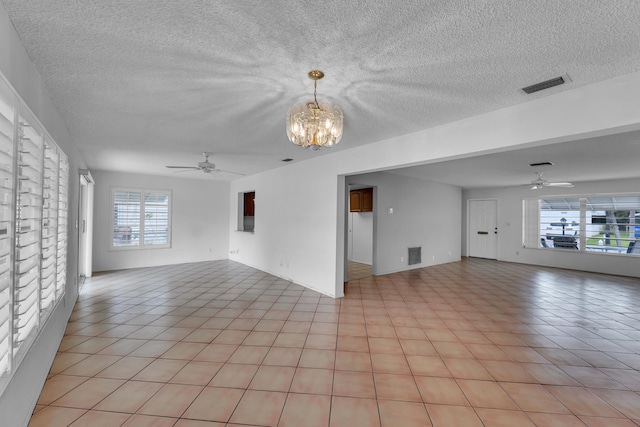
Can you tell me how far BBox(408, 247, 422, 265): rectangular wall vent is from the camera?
6.94m

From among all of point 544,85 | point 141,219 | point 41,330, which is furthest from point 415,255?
point 141,219

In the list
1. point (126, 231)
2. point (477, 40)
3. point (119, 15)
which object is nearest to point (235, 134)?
point (119, 15)

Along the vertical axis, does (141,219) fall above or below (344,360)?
above

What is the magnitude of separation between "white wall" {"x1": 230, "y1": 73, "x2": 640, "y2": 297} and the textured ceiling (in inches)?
5.8

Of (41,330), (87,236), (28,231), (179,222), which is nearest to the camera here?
(28,231)

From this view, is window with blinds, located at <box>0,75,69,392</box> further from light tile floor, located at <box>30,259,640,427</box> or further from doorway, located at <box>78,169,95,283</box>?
doorway, located at <box>78,169,95,283</box>

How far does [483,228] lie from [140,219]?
32.2 feet

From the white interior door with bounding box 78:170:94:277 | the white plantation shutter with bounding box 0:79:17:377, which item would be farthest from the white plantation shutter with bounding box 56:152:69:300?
the white interior door with bounding box 78:170:94:277

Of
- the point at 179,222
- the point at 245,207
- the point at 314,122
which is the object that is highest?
the point at 314,122

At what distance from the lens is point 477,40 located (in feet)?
5.34

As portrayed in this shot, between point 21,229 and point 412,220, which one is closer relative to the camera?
point 21,229

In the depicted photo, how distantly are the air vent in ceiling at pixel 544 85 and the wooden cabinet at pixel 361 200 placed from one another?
4.45 metres

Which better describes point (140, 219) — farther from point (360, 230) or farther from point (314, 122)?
point (314, 122)

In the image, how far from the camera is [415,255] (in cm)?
705
